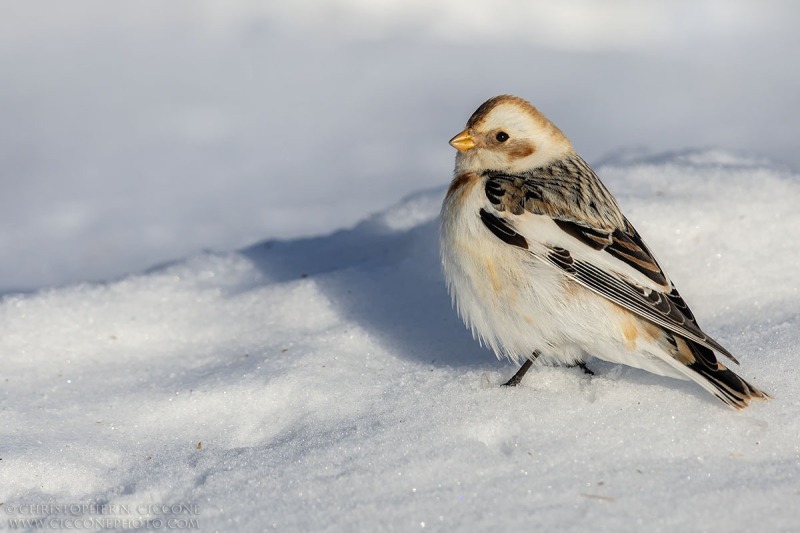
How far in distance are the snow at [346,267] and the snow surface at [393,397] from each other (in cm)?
1

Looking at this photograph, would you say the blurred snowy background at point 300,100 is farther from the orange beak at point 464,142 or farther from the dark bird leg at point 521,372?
the dark bird leg at point 521,372

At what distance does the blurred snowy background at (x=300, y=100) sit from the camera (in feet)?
20.1

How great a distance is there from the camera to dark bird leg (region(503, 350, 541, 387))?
361 cm

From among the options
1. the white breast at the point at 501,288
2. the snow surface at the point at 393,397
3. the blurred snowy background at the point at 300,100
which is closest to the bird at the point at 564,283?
the white breast at the point at 501,288

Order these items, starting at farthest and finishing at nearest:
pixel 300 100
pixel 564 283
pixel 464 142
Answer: pixel 300 100 < pixel 464 142 < pixel 564 283

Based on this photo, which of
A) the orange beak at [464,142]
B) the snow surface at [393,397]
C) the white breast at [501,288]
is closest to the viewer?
the snow surface at [393,397]

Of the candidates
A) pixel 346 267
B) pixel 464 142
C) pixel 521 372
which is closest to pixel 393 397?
pixel 521 372

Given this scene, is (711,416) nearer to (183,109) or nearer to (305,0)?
(183,109)

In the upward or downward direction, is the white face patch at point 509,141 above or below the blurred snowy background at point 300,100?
above

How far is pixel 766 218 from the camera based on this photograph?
454 cm

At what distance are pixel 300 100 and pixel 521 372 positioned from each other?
4491 millimetres

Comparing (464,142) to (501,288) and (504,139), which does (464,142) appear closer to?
(504,139)

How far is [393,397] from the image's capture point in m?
3.57

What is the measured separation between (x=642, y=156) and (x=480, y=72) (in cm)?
269
